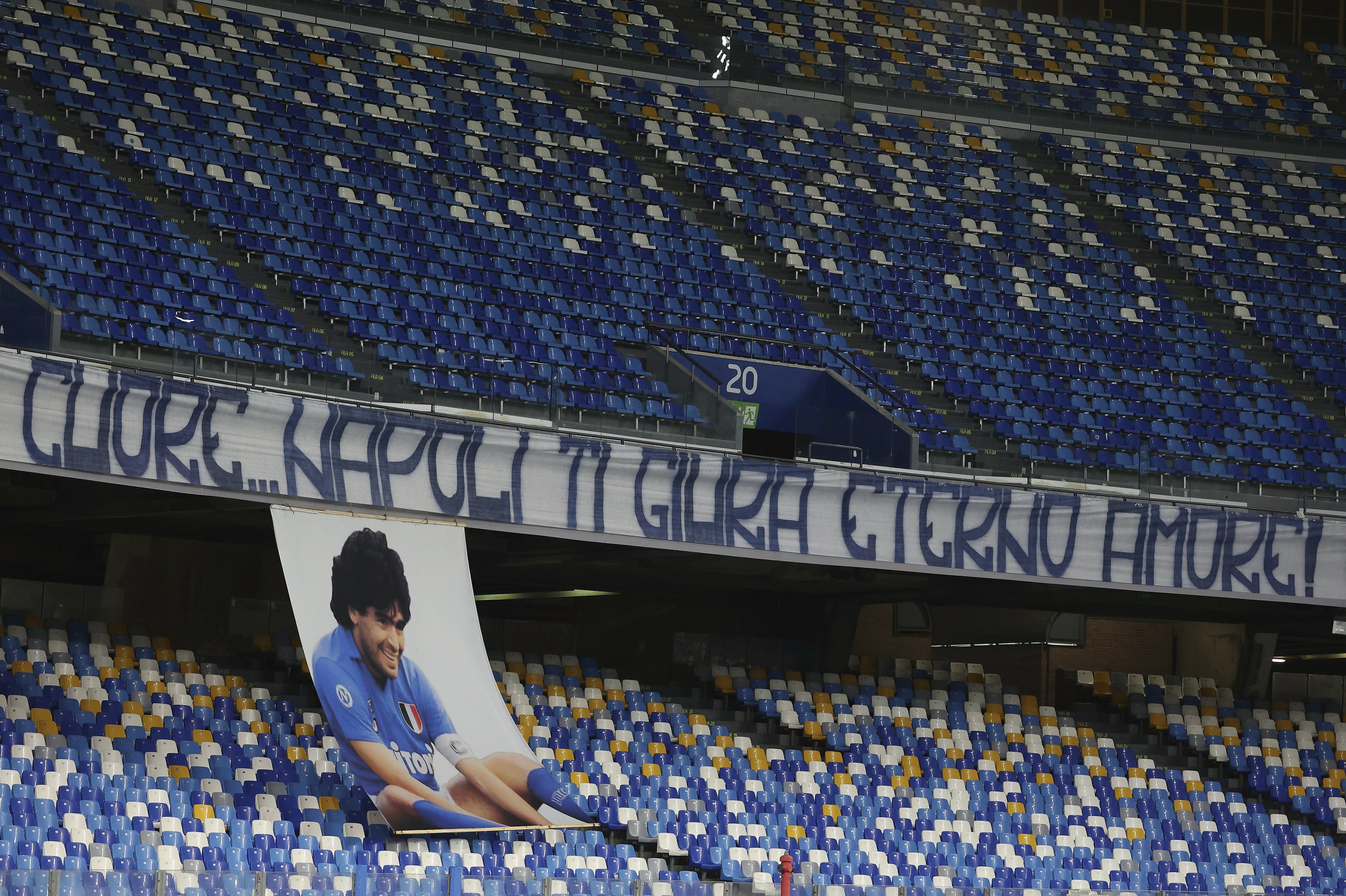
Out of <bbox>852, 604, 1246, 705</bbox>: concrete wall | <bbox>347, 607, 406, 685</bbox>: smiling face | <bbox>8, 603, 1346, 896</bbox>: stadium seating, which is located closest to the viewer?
<bbox>8, 603, 1346, 896</bbox>: stadium seating

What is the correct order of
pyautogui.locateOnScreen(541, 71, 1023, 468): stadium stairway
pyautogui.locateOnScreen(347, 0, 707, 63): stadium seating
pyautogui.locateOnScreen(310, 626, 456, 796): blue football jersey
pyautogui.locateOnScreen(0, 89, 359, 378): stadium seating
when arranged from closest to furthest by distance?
pyautogui.locateOnScreen(310, 626, 456, 796): blue football jersey → pyautogui.locateOnScreen(0, 89, 359, 378): stadium seating → pyautogui.locateOnScreen(541, 71, 1023, 468): stadium stairway → pyautogui.locateOnScreen(347, 0, 707, 63): stadium seating

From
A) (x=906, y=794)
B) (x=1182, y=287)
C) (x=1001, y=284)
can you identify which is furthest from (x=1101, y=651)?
(x=906, y=794)

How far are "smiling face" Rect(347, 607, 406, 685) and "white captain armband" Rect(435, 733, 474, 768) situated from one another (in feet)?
2.36

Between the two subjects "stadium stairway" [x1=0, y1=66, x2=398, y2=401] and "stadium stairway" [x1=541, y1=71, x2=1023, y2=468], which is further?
"stadium stairway" [x1=541, y1=71, x2=1023, y2=468]

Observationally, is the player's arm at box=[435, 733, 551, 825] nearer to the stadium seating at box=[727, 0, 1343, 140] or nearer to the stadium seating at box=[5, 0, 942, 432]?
the stadium seating at box=[5, 0, 942, 432]

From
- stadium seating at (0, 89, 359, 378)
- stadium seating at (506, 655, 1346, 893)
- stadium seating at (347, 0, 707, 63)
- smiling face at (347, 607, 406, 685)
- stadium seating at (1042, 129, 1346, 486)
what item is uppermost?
stadium seating at (347, 0, 707, 63)

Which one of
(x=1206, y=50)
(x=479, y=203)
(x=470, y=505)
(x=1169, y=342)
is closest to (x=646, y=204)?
(x=479, y=203)

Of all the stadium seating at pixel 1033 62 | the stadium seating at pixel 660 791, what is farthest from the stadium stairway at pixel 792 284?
the stadium seating at pixel 1033 62

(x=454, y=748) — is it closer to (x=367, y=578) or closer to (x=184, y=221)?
(x=367, y=578)

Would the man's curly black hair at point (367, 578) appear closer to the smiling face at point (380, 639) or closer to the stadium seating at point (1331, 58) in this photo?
the smiling face at point (380, 639)

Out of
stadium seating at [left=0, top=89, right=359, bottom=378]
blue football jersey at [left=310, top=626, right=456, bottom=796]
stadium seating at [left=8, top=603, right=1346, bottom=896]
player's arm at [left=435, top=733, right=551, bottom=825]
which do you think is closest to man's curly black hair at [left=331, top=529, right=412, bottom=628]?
blue football jersey at [left=310, top=626, right=456, bottom=796]

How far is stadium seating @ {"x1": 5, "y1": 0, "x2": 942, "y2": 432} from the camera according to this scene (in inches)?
806

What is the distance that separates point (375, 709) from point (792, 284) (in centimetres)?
1132

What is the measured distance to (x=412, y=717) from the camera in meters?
15.9
